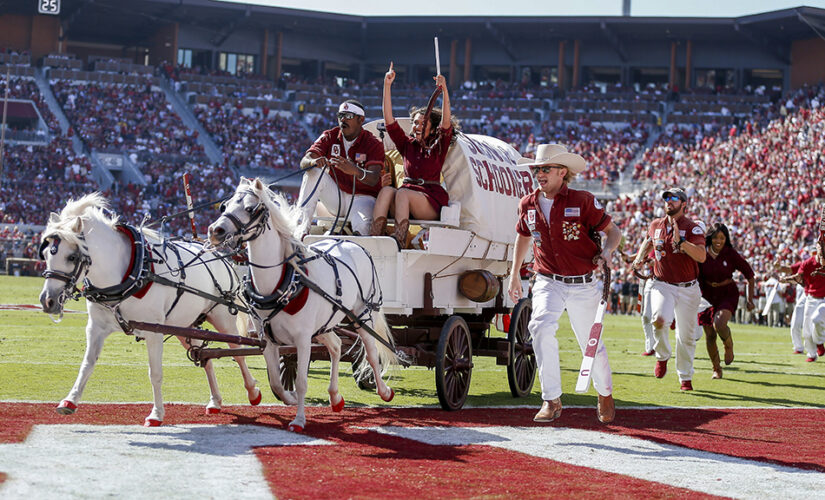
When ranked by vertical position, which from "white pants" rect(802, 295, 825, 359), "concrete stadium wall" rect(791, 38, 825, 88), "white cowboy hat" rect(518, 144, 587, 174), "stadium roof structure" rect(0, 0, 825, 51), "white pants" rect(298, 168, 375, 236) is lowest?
"white pants" rect(802, 295, 825, 359)

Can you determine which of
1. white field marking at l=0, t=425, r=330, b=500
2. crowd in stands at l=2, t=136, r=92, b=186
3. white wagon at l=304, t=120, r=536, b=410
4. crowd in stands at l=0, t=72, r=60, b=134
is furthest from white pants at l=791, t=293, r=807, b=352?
crowd in stands at l=0, t=72, r=60, b=134

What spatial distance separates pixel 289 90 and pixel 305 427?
172 ft

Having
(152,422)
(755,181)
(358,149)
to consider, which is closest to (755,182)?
(755,181)

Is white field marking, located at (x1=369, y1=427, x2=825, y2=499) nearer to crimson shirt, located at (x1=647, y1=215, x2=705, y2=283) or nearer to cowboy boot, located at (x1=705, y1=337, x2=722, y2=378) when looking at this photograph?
crimson shirt, located at (x1=647, y1=215, x2=705, y2=283)

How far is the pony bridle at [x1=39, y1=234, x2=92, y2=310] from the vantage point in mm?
7719

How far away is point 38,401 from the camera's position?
9.49 meters

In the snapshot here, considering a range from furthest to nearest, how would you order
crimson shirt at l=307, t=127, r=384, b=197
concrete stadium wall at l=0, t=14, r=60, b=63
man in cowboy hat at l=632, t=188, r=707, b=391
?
concrete stadium wall at l=0, t=14, r=60, b=63 → man in cowboy hat at l=632, t=188, r=707, b=391 → crimson shirt at l=307, t=127, r=384, b=197

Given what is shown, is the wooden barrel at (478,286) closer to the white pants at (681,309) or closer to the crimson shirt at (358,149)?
the crimson shirt at (358,149)

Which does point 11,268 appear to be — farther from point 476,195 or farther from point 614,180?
point 476,195

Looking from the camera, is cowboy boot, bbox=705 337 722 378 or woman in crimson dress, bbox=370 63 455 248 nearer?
woman in crimson dress, bbox=370 63 455 248

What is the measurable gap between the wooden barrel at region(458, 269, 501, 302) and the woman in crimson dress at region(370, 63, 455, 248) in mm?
788

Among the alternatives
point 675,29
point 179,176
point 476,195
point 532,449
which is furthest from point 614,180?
point 532,449

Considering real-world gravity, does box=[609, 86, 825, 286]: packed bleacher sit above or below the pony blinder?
above

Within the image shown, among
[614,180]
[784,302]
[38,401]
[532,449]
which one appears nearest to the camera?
[532,449]
